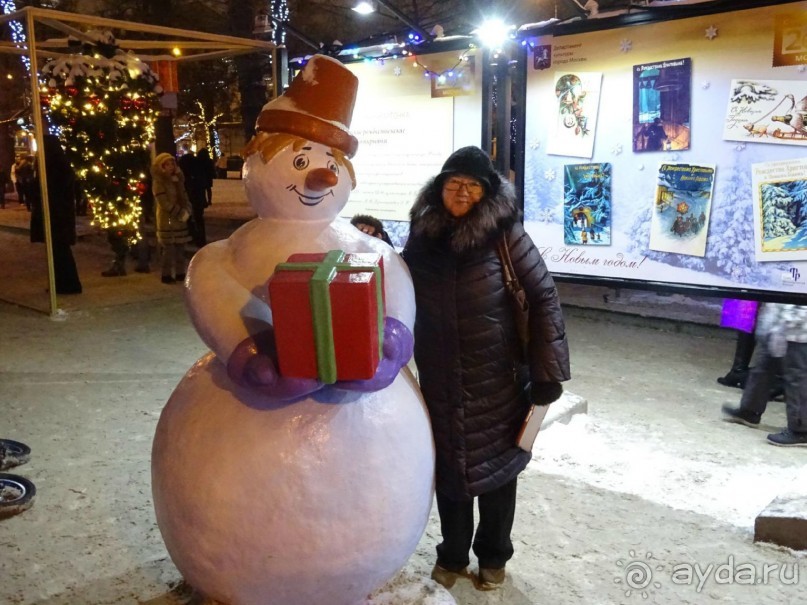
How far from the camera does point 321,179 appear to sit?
7.27ft

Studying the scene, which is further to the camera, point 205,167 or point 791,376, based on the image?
point 205,167

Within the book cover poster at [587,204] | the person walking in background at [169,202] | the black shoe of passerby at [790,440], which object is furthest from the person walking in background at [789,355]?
the person walking in background at [169,202]

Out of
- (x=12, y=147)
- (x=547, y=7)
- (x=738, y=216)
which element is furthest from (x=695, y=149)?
(x=12, y=147)

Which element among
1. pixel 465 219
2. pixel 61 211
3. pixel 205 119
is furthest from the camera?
pixel 205 119

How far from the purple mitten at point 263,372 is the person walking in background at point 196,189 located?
34.6 feet

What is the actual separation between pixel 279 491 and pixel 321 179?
94cm

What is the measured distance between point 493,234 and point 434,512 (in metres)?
1.85

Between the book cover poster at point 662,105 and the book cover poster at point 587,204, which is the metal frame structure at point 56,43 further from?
the book cover poster at point 662,105

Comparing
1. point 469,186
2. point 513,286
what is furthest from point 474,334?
point 469,186

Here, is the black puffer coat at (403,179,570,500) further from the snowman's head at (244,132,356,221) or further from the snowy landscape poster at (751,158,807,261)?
the snowy landscape poster at (751,158,807,261)

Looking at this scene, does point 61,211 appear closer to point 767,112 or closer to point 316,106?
point 316,106

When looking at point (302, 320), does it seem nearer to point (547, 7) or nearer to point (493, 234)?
point (493, 234)

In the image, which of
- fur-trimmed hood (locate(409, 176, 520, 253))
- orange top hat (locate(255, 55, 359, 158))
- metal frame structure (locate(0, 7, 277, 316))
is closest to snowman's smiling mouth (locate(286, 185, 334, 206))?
orange top hat (locate(255, 55, 359, 158))

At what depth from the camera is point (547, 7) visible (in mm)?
12781
